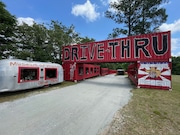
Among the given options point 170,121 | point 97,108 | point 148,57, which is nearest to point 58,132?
point 97,108

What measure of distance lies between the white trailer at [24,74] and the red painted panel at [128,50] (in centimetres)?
453

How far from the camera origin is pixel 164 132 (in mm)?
3361

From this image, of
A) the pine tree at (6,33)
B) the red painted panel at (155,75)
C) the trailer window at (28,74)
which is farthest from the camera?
the pine tree at (6,33)

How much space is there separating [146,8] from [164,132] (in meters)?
20.3

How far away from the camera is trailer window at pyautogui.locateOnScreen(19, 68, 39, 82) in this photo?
331 inches

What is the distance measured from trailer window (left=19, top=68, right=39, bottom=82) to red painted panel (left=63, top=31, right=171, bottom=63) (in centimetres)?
665

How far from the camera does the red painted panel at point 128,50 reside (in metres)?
10.7

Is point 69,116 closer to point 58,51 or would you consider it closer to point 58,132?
point 58,132

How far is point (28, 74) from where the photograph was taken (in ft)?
30.1

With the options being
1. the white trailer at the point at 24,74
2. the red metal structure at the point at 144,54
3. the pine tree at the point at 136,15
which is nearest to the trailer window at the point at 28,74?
the white trailer at the point at 24,74

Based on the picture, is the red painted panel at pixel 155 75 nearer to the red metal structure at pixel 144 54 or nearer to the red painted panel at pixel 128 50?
the red metal structure at pixel 144 54

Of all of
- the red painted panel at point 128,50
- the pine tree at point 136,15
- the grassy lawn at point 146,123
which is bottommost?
the grassy lawn at point 146,123

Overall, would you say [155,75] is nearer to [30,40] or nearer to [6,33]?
[30,40]

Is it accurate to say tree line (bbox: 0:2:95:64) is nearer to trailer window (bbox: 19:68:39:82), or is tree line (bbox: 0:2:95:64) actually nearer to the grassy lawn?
trailer window (bbox: 19:68:39:82)
